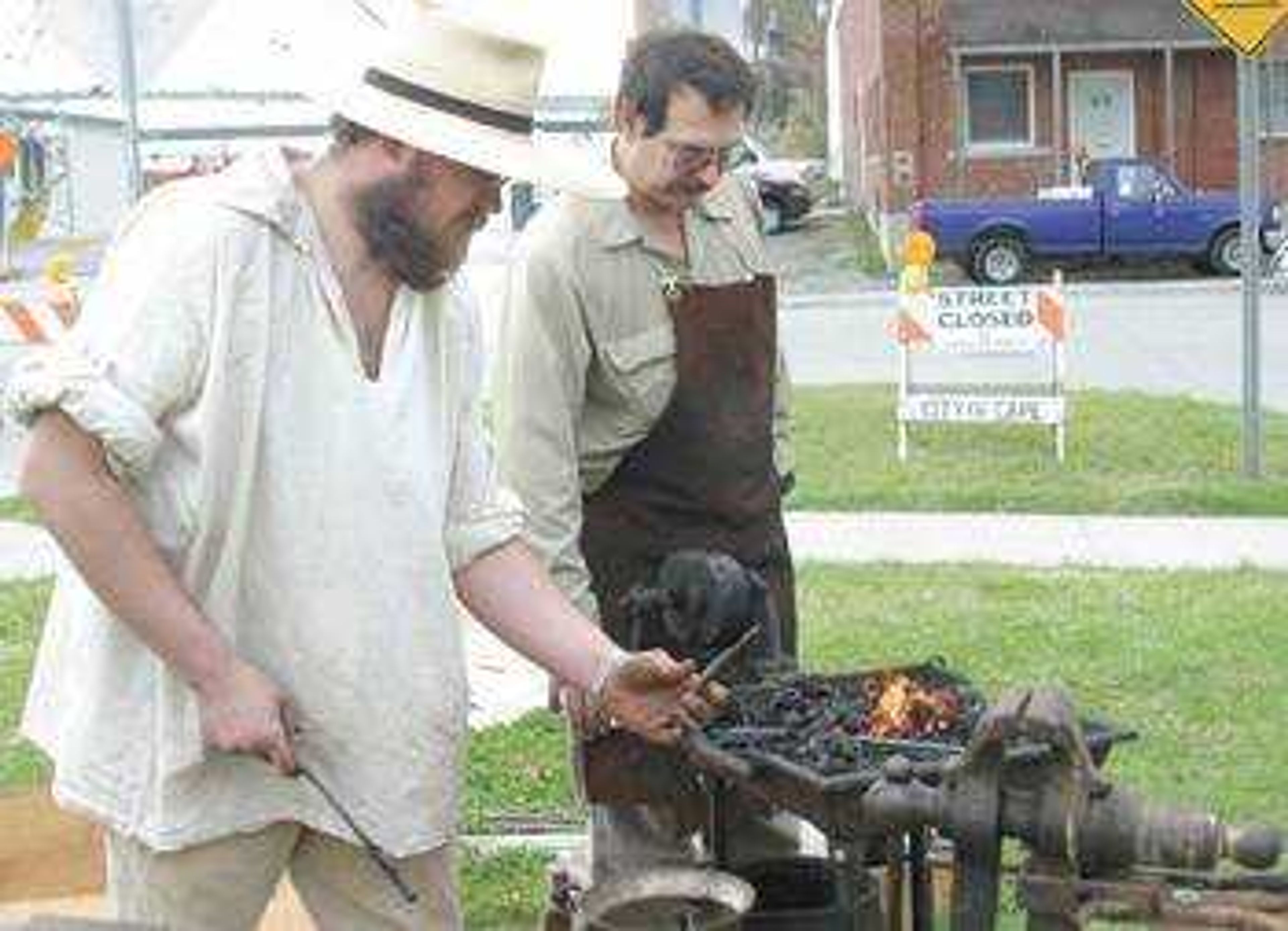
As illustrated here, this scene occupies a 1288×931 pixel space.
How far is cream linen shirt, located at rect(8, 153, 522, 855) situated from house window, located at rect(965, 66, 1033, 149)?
2833cm

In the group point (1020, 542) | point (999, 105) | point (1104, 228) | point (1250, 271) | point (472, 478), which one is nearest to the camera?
point (472, 478)

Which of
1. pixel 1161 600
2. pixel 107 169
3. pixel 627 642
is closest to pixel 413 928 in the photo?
pixel 627 642

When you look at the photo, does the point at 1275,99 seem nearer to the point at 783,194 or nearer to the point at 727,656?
the point at 783,194

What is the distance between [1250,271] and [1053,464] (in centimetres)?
132

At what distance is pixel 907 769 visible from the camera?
285 centimetres

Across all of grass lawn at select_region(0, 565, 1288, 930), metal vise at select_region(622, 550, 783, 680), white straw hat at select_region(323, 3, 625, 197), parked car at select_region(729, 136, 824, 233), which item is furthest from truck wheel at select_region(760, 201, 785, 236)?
white straw hat at select_region(323, 3, 625, 197)

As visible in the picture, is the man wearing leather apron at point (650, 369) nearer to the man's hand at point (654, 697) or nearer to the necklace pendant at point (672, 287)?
the necklace pendant at point (672, 287)

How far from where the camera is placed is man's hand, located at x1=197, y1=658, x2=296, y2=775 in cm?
279

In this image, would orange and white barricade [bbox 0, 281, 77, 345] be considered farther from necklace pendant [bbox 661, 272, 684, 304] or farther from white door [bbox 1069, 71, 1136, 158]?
white door [bbox 1069, 71, 1136, 158]

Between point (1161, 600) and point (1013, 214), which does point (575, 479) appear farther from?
point (1013, 214)

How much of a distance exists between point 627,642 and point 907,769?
1.16 metres

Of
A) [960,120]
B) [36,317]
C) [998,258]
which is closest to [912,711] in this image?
[36,317]

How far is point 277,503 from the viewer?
2.89 m

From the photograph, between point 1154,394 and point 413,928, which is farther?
point 1154,394
